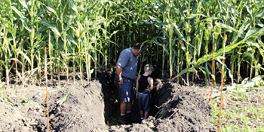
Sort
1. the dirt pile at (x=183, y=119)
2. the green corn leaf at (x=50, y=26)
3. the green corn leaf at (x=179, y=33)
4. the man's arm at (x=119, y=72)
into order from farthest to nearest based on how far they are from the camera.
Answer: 1. the man's arm at (x=119, y=72)
2. the green corn leaf at (x=179, y=33)
3. the green corn leaf at (x=50, y=26)
4. the dirt pile at (x=183, y=119)

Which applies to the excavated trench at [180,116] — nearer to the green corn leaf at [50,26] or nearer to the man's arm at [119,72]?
the man's arm at [119,72]

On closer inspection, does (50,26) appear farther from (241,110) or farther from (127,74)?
(241,110)

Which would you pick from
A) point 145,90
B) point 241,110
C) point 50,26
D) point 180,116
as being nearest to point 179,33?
point 145,90

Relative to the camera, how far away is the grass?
2.71 metres

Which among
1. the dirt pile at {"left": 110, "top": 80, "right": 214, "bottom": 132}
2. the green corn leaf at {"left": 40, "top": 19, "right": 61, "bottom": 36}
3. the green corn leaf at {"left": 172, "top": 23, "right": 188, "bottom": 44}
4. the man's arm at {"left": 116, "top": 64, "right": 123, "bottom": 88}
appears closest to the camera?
the dirt pile at {"left": 110, "top": 80, "right": 214, "bottom": 132}

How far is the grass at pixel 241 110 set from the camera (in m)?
2.71

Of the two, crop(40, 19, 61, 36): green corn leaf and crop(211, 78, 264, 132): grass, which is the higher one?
crop(40, 19, 61, 36): green corn leaf

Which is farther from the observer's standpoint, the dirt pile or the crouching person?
the crouching person

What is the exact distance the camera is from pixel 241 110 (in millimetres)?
3195

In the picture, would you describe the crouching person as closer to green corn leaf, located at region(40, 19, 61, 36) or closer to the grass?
the grass

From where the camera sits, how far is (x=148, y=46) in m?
5.63

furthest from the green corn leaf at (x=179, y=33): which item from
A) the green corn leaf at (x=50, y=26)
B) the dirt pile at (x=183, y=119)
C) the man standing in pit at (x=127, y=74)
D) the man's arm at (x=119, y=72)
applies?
the green corn leaf at (x=50, y=26)

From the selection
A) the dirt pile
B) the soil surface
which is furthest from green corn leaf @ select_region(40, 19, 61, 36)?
the dirt pile

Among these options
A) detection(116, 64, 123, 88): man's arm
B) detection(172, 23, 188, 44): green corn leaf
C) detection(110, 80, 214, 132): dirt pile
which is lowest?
detection(110, 80, 214, 132): dirt pile
